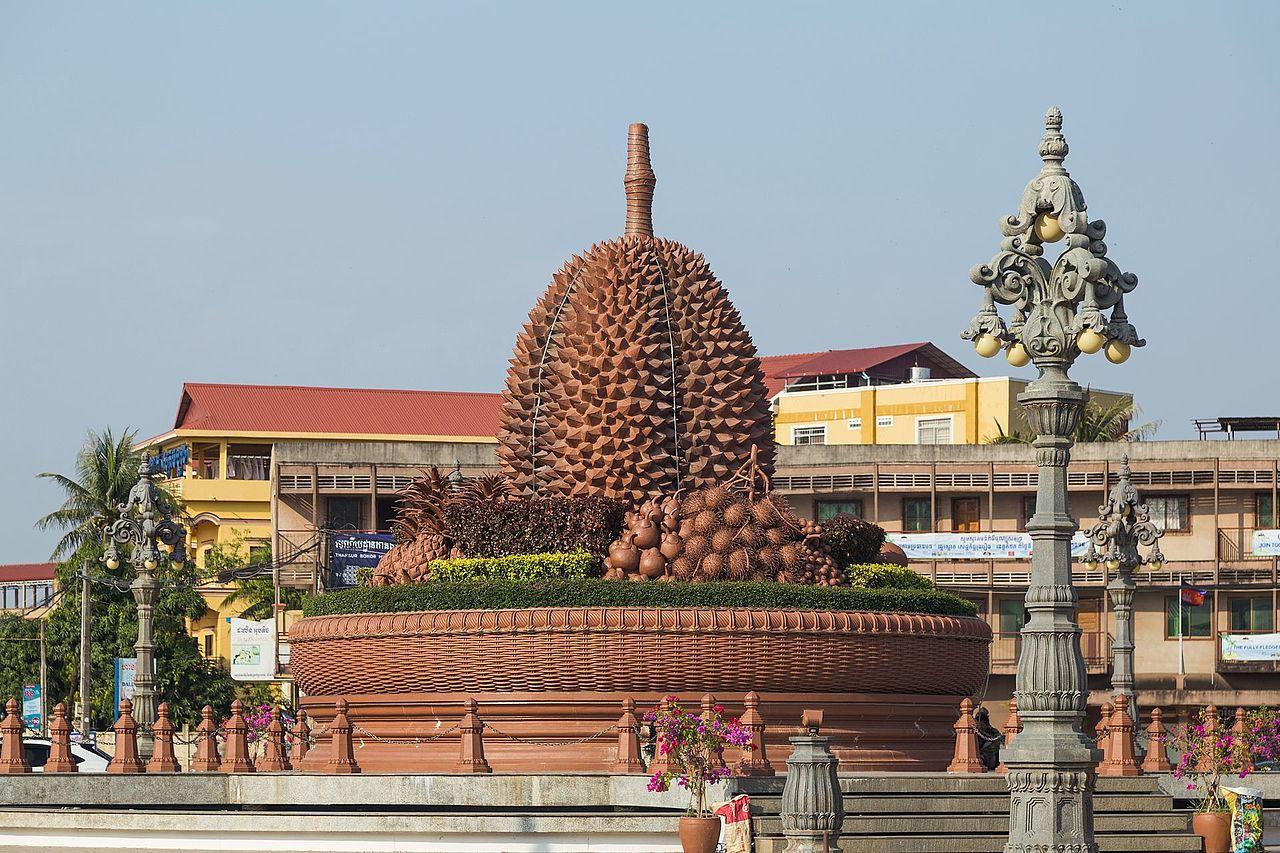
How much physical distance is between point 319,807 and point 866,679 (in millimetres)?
6562

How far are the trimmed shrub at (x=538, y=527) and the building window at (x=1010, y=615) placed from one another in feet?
97.1

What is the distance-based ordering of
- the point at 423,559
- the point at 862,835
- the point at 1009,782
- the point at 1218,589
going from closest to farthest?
the point at 1009,782 < the point at 862,835 < the point at 423,559 < the point at 1218,589

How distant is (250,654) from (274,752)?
28990 millimetres

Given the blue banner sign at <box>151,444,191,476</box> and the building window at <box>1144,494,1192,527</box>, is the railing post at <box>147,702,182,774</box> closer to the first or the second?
the building window at <box>1144,494,1192,527</box>

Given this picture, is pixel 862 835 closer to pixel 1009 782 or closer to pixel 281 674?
pixel 1009 782

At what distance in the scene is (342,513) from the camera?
57781 millimetres

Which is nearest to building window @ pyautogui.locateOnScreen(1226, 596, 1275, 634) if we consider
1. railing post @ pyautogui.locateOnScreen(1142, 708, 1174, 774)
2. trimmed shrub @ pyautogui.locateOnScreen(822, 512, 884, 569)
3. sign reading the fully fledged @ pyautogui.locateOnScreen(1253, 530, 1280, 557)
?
sign reading the fully fledged @ pyautogui.locateOnScreen(1253, 530, 1280, 557)

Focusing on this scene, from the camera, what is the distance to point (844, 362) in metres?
70.2

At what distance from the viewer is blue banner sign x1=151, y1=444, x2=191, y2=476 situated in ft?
214

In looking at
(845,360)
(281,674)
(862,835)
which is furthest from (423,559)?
(845,360)

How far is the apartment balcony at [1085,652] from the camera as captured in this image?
53.1 m

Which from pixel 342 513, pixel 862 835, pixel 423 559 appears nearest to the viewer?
pixel 862 835

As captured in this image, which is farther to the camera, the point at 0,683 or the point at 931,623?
the point at 0,683

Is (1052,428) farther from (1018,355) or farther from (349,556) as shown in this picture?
(349,556)
